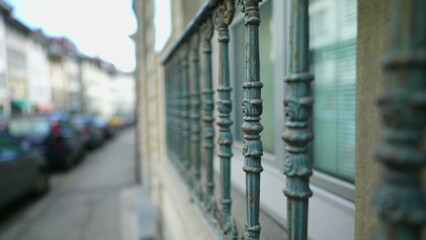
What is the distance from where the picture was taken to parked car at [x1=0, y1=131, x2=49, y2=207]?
233 inches

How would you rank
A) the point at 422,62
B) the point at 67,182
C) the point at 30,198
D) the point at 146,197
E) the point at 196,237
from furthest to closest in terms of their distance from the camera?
the point at 67,182
the point at 30,198
the point at 146,197
the point at 196,237
the point at 422,62

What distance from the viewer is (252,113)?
1.00 meters

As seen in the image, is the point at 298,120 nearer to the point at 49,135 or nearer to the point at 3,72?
the point at 49,135

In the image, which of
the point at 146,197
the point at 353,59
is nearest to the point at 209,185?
the point at 353,59

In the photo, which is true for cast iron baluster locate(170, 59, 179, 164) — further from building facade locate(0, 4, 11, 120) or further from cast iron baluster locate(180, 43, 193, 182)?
building facade locate(0, 4, 11, 120)

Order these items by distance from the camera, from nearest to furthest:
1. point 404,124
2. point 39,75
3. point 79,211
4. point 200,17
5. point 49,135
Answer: point 404,124 → point 200,17 → point 79,211 → point 49,135 → point 39,75

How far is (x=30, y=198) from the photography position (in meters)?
7.64

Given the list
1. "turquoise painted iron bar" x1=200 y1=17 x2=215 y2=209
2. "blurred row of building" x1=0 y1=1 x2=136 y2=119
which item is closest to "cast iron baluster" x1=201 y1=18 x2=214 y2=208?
"turquoise painted iron bar" x1=200 y1=17 x2=215 y2=209

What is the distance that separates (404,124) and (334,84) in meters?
1.47

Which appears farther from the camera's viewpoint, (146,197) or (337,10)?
(146,197)

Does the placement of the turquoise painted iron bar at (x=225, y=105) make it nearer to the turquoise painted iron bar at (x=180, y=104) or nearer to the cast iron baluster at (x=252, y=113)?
the cast iron baluster at (x=252, y=113)

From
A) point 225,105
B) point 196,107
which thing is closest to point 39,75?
point 196,107

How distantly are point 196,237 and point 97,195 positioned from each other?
667cm

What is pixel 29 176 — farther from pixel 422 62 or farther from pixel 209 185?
pixel 422 62
